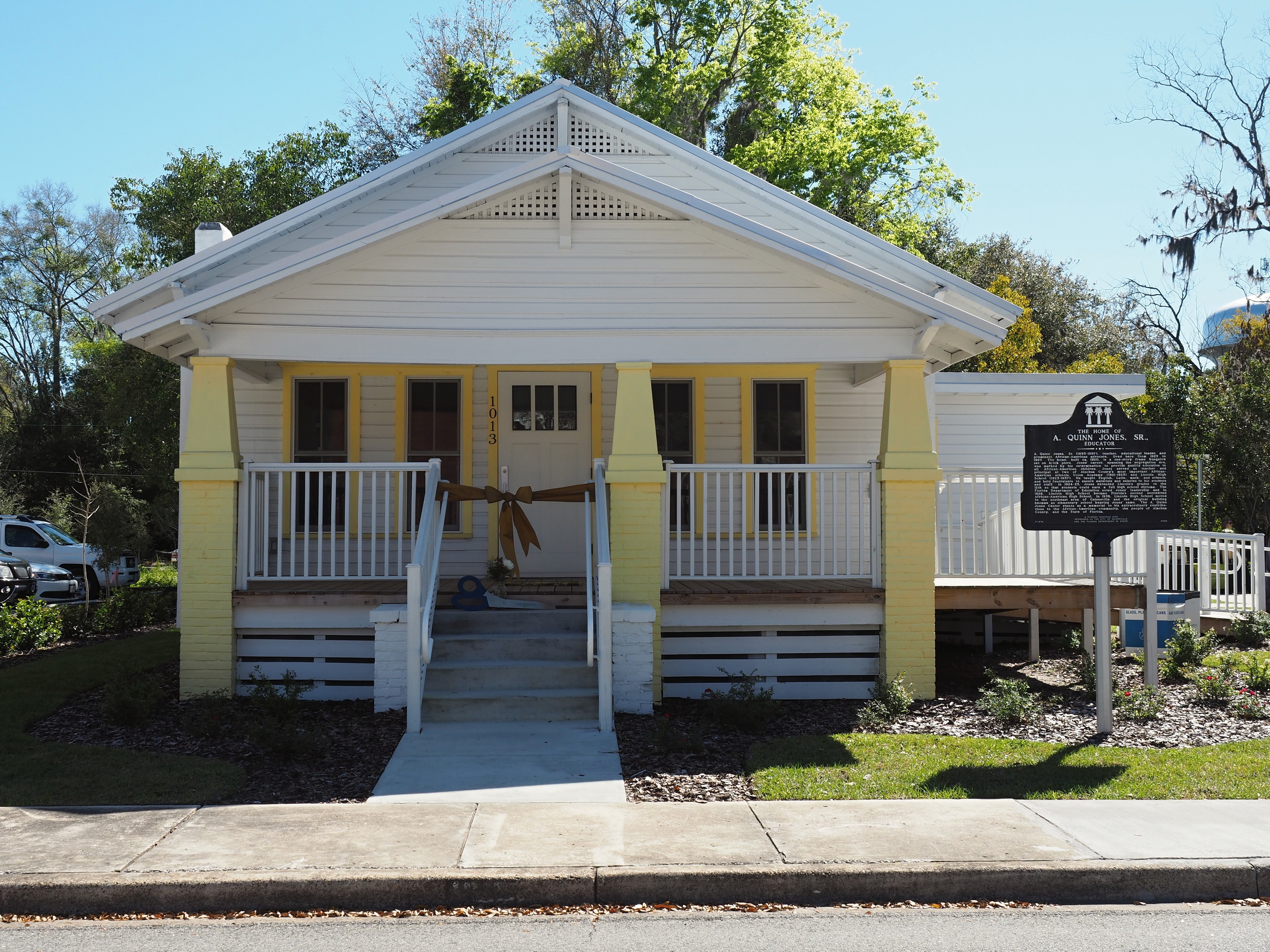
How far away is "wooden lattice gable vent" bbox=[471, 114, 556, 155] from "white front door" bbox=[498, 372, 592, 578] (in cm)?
246

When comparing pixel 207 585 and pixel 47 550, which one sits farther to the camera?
pixel 47 550

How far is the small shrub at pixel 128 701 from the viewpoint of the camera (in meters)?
8.49

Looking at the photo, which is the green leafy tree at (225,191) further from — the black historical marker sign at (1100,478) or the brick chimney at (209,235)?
the black historical marker sign at (1100,478)

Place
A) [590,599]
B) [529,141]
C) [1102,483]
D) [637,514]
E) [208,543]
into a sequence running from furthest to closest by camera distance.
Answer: [529,141] < [637,514] < [208,543] < [590,599] < [1102,483]

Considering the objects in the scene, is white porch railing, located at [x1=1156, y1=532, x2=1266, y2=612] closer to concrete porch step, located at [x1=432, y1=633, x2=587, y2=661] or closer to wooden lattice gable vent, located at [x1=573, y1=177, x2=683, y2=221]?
wooden lattice gable vent, located at [x1=573, y1=177, x2=683, y2=221]

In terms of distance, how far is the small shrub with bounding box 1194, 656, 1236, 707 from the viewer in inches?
364

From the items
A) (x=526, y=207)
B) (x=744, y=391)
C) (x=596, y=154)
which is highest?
(x=596, y=154)

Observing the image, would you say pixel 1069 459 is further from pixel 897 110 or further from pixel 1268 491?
pixel 897 110

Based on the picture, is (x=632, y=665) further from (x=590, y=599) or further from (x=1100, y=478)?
(x=1100, y=478)

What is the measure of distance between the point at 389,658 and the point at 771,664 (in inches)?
134

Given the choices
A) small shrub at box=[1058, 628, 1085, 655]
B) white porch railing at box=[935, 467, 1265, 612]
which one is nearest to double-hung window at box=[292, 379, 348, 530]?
white porch railing at box=[935, 467, 1265, 612]

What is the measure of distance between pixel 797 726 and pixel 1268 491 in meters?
17.0

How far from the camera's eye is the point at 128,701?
8477 mm

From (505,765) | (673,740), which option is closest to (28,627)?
(505,765)
